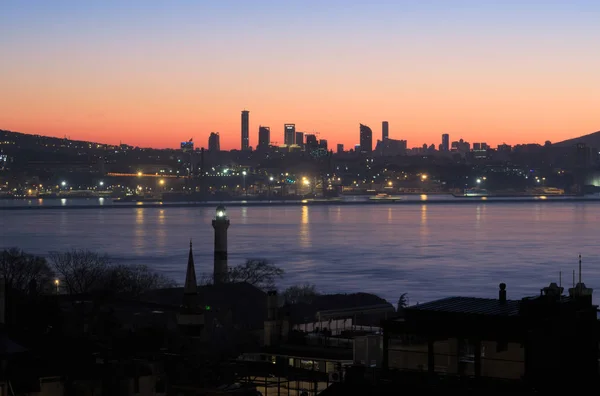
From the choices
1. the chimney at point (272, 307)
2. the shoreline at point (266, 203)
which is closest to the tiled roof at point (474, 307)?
the chimney at point (272, 307)

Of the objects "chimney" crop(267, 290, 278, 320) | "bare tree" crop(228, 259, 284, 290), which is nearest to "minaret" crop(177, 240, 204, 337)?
"chimney" crop(267, 290, 278, 320)

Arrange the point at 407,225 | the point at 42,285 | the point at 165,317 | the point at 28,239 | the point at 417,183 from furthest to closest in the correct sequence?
the point at 417,183
the point at 407,225
the point at 28,239
the point at 42,285
the point at 165,317

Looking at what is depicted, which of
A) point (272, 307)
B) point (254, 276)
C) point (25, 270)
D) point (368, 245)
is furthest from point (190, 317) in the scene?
point (368, 245)

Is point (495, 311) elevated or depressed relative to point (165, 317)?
elevated

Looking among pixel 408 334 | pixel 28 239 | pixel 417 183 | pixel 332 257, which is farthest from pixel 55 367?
pixel 417 183

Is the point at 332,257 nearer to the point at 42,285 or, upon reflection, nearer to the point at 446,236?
the point at 446,236

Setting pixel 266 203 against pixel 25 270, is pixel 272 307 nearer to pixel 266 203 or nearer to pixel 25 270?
pixel 25 270

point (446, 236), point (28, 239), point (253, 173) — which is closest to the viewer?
point (28, 239)

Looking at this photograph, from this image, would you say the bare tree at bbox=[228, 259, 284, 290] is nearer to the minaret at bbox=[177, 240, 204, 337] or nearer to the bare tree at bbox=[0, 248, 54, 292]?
the bare tree at bbox=[0, 248, 54, 292]

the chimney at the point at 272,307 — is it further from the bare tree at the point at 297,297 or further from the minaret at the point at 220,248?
the minaret at the point at 220,248
